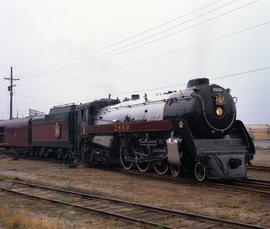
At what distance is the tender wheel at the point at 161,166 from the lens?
13863 mm

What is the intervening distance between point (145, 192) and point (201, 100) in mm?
3907

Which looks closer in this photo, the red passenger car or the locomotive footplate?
the locomotive footplate

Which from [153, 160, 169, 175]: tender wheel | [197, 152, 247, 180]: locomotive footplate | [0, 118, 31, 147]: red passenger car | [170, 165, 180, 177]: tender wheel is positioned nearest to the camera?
[197, 152, 247, 180]: locomotive footplate

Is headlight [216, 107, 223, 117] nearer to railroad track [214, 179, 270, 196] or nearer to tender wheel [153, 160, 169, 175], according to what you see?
railroad track [214, 179, 270, 196]

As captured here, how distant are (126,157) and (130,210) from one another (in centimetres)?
769

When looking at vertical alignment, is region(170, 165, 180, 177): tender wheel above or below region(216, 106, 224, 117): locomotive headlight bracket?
below

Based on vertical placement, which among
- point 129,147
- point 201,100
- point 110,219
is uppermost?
point 201,100

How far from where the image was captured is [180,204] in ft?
28.9

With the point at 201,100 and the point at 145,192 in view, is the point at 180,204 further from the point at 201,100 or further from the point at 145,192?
the point at 201,100

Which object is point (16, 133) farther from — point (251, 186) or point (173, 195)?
point (251, 186)

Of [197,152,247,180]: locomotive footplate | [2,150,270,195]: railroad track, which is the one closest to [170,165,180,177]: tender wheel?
[2,150,270,195]: railroad track

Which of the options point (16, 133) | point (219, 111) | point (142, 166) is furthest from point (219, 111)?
point (16, 133)

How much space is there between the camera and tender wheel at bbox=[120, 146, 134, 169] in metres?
15.8

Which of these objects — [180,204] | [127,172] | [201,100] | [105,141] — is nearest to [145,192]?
[180,204]
